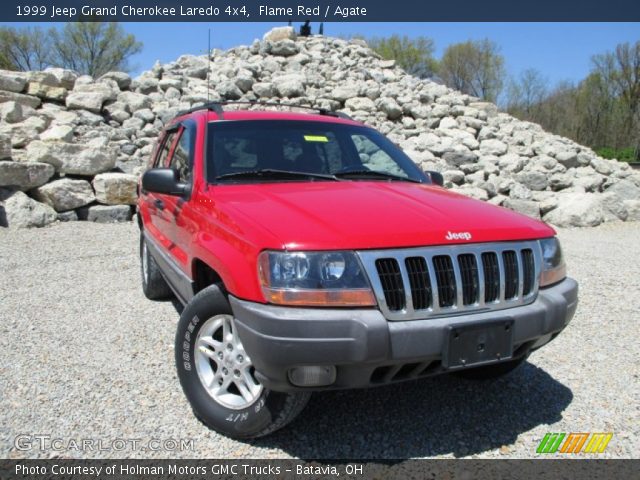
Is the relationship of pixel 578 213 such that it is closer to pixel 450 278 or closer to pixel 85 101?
pixel 450 278

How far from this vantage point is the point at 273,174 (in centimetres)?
370

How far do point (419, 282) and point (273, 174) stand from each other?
4.83 ft

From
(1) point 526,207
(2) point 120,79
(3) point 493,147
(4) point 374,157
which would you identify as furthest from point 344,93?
(4) point 374,157

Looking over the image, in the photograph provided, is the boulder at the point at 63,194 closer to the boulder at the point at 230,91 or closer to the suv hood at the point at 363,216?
the boulder at the point at 230,91

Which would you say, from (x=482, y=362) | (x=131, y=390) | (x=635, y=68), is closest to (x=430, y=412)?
(x=482, y=362)

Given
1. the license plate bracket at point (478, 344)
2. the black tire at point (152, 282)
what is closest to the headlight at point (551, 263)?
the license plate bracket at point (478, 344)

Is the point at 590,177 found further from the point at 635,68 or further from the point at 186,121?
the point at 635,68

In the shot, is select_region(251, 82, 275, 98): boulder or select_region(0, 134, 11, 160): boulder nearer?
select_region(0, 134, 11, 160): boulder

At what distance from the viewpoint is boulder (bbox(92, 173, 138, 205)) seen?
414 inches

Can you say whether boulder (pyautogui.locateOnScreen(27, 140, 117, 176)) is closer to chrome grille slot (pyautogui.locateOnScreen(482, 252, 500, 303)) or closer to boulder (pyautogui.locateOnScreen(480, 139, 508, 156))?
chrome grille slot (pyautogui.locateOnScreen(482, 252, 500, 303))

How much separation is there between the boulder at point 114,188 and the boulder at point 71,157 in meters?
0.28

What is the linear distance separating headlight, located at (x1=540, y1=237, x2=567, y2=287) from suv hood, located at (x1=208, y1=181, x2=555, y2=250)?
A: 7 centimetres

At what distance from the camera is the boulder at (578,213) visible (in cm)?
1226

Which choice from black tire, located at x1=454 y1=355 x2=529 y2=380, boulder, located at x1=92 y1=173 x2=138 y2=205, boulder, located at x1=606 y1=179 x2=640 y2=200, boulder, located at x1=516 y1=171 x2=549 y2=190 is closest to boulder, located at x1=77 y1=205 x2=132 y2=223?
boulder, located at x1=92 y1=173 x2=138 y2=205
